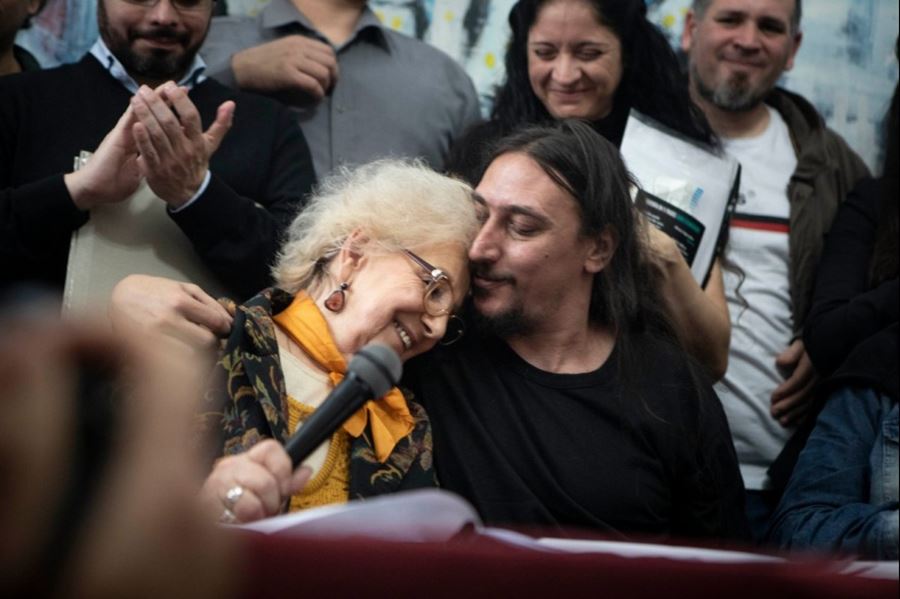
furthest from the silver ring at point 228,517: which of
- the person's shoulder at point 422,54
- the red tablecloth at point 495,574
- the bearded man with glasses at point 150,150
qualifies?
the person's shoulder at point 422,54

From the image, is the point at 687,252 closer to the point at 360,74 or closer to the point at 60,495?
the point at 360,74

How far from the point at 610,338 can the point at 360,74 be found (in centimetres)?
95

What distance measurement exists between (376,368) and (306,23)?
1860 mm

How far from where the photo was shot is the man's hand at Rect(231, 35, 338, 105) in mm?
3170

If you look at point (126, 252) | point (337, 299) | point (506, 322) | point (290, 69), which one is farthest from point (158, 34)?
point (506, 322)

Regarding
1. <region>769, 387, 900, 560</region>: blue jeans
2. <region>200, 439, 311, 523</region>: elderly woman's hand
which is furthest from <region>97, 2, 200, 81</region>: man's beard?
<region>769, 387, 900, 560</region>: blue jeans

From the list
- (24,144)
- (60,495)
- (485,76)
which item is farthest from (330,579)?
(485,76)

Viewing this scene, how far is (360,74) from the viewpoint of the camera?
3324 mm

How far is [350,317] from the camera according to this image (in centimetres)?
245

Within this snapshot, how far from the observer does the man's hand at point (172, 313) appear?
230 cm

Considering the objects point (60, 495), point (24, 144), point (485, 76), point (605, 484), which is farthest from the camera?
point (485, 76)

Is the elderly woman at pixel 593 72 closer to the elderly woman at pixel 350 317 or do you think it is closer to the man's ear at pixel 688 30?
the man's ear at pixel 688 30

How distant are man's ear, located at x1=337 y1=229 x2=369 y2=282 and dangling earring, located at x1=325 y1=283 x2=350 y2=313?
25 millimetres

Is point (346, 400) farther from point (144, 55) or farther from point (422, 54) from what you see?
point (422, 54)
